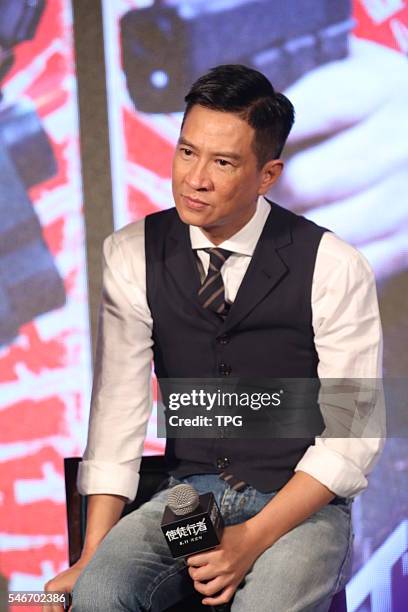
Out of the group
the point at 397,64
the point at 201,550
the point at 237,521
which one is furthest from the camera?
the point at 397,64

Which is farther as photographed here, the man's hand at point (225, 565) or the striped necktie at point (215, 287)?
the striped necktie at point (215, 287)

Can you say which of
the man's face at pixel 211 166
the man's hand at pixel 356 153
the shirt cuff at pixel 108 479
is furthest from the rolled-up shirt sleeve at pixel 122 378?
the man's hand at pixel 356 153

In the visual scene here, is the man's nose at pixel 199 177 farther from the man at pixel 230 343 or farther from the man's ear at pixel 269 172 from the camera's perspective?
the man's ear at pixel 269 172

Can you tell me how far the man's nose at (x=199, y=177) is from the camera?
215 centimetres

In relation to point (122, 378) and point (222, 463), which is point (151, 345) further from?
point (222, 463)

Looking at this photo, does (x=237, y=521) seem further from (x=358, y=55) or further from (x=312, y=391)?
(x=358, y=55)

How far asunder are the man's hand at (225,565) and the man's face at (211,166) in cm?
67

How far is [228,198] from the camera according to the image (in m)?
2.20

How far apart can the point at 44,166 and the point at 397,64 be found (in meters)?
1.08

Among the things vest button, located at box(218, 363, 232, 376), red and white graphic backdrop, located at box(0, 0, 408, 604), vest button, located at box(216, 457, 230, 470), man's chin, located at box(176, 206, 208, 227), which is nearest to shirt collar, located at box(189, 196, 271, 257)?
man's chin, located at box(176, 206, 208, 227)

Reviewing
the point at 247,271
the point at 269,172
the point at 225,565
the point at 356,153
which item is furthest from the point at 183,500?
the point at 356,153

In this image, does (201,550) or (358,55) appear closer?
(201,550)

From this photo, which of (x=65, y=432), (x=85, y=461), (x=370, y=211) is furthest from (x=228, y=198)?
(x=65, y=432)

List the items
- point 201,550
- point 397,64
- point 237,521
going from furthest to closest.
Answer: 1. point 397,64
2. point 237,521
3. point 201,550
